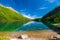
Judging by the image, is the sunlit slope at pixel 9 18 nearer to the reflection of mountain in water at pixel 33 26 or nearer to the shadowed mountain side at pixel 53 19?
the reflection of mountain in water at pixel 33 26

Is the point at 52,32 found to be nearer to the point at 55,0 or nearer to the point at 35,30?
the point at 35,30

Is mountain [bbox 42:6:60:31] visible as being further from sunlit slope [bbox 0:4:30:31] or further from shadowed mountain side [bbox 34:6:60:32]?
sunlit slope [bbox 0:4:30:31]

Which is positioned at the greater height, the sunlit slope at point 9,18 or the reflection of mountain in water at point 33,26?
the sunlit slope at point 9,18

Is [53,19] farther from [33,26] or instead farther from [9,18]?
[9,18]

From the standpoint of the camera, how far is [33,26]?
5.77 meters

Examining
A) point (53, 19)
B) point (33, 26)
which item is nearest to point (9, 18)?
point (33, 26)

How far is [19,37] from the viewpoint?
575 centimetres

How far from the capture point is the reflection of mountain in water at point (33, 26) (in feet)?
18.9

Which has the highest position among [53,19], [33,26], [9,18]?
[9,18]

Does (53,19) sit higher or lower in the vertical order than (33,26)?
higher

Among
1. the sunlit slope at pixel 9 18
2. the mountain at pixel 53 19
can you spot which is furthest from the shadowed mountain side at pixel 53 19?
the sunlit slope at pixel 9 18

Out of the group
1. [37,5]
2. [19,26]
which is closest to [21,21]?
[19,26]

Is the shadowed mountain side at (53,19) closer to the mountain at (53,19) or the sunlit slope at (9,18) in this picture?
the mountain at (53,19)

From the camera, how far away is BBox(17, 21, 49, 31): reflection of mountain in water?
5.75 m
